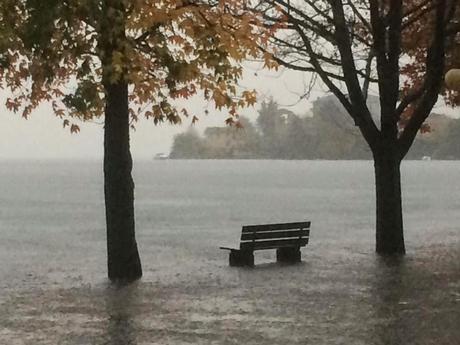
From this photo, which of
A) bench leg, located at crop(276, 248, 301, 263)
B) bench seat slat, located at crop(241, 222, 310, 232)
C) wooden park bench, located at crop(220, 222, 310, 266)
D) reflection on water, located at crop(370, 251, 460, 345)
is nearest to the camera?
reflection on water, located at crop(370, 251, 460, 345)

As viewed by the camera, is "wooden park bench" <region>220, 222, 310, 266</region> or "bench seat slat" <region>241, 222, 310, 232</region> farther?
"wooden park bench" <region>220, 222, 310, 266</region>

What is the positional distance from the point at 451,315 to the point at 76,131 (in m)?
8.19

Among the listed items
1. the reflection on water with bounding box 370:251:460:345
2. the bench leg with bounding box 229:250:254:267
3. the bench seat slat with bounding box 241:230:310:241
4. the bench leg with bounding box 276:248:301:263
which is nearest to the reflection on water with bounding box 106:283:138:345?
the reflection on water with bounding box 370:251:460:345

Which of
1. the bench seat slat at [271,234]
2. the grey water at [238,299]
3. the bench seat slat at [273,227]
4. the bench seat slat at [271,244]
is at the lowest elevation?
the grey water at [238,299]

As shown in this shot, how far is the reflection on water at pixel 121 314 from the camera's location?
39.4 ft

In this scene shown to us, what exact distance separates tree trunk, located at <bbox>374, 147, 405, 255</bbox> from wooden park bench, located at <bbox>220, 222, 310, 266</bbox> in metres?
2.02

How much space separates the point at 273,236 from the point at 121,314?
6.83 m

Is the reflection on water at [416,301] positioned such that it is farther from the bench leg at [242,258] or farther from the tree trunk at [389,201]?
the bench leg at [242,258]

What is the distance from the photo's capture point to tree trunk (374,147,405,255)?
21500 mm

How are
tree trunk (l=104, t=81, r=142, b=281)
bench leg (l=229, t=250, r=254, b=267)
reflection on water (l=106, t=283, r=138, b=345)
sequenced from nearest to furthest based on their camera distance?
1. reflection on water (l=106, t=283, r=138, b=345)
2. tree trunk (l=104, t=81, r=142, b=281)
3. bench leg (l=229, t=250, r=254, b=267)

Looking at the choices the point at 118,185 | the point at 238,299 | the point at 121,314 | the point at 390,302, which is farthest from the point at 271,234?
the point at 121,314

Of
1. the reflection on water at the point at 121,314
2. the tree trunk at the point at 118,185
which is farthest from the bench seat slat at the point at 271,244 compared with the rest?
the reflection on water at the point at 121,314

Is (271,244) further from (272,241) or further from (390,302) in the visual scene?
(390,302)

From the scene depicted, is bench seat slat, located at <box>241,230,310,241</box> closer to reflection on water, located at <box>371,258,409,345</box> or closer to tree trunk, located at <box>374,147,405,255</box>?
reflection on water, located at <box>371,258,409,345</box>
